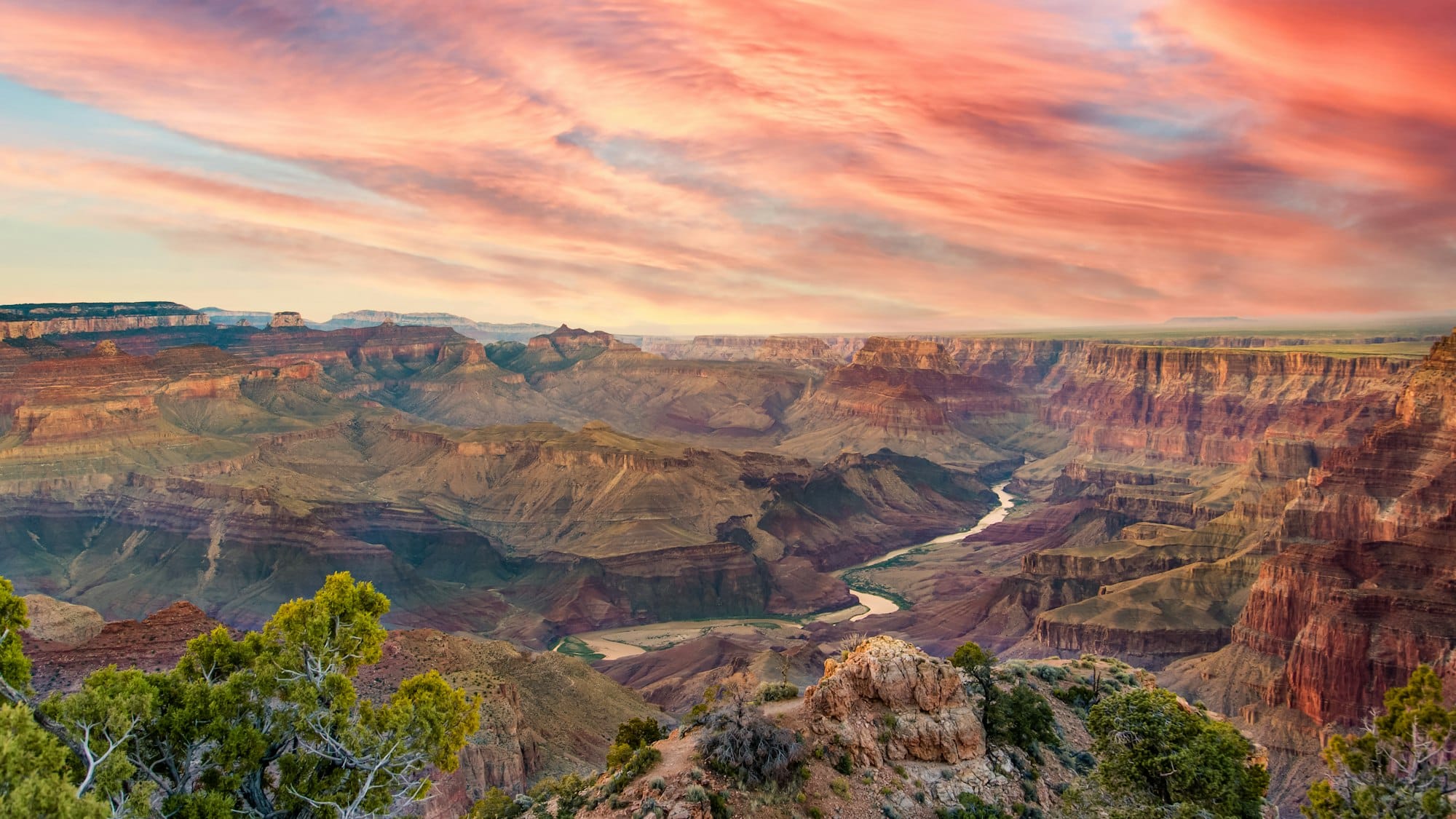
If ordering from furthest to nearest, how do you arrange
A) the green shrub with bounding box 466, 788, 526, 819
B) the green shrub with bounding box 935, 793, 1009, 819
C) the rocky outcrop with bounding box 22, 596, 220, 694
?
the rocky outcrop with bounding box 22, 596, 220, 694
the green shrub with bounding box 466, 788, 526, 819
the green shrub with bounding box 935, 793, 1009, 819

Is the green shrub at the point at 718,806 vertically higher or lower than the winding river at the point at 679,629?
higher

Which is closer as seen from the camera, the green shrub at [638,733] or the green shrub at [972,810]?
the green shrub at [972,810]

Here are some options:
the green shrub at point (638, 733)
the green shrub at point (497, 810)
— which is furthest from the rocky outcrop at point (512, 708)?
the green shrub at point (497, 810)

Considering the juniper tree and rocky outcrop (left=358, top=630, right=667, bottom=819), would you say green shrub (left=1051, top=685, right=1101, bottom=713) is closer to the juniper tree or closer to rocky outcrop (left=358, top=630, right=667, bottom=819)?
rocky outcrop (left=358, top=630, right=667, bottom=819)

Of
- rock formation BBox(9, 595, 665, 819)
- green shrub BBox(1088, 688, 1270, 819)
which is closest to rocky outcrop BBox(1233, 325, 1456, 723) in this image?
green shrub BBox(1088, 688, 1270, 819)

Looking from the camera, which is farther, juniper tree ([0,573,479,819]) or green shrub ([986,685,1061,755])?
green shrub ([986,685,1061,755])

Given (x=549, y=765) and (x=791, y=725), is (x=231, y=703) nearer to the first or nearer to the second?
(x=791, y=725)

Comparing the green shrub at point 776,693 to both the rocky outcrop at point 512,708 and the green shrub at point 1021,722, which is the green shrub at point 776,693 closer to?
the green shrub at point 1021,722
